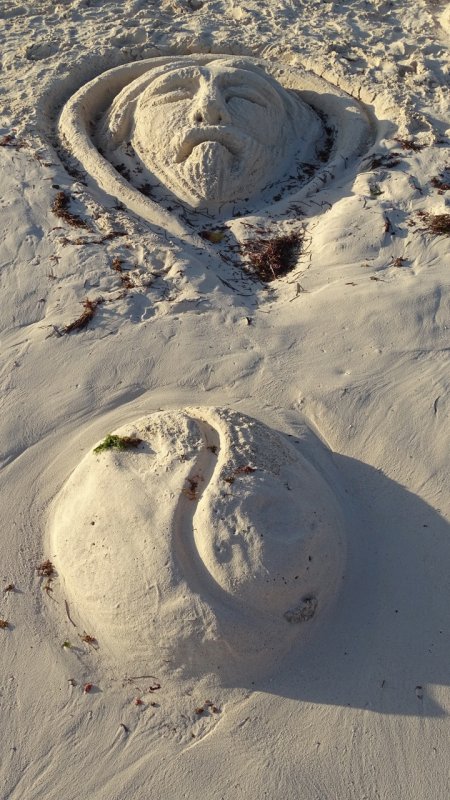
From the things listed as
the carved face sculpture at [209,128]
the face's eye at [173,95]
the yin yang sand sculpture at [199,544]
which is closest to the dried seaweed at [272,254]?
the carved face sculpture at [209,128]

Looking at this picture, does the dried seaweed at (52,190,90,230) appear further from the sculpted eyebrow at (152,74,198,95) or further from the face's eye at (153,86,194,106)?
the sculpted eyebrow at (152,74,198,95)

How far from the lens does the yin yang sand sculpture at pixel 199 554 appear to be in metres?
3.26

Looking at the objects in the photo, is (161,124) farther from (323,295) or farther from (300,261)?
(323,295)

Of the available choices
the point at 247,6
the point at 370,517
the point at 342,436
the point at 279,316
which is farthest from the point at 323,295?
the point at 247,6

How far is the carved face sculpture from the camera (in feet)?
19.2

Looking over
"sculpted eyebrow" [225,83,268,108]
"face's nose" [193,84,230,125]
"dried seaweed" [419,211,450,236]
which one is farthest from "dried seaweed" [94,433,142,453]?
"sculpted eyebrow" [225,83,268,108]

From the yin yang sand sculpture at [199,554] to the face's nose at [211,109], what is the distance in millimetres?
3480

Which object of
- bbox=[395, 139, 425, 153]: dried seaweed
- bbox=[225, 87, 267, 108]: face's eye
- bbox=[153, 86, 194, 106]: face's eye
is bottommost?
bbox=[395, 139, 425, 153]: dried seaweed

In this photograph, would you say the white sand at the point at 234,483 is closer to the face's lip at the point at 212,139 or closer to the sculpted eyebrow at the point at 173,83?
the face's lip at the point at 212,139

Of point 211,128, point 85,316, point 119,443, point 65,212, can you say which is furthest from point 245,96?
point 119,443

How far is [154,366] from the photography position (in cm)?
467

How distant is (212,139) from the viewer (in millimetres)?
5879

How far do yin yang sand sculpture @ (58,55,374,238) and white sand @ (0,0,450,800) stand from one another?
12 centimetres

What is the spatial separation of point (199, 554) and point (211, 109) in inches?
169
